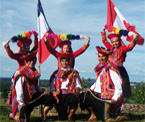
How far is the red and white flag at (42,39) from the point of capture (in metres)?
7.00

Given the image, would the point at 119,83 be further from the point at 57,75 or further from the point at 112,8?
the point at 112,8

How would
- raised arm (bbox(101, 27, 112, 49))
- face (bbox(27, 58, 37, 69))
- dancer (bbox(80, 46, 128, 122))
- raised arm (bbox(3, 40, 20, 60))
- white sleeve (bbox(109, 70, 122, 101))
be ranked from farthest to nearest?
1. raised arm (bbox(101, 27, 112, 49))
2. raised arm (bbox(3, 40, 20, 60))
3. face (bbox(27, 58, 37, 69))
4. dancer (bbox(80, 46, 128, 122))
5. white sleeve (bbox(109, 70, 122, 101))

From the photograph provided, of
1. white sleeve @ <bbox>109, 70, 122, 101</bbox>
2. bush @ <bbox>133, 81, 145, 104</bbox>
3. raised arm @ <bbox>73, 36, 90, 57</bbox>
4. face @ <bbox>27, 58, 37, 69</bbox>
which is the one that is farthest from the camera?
bush @ <bbox>133, 81, 145, 104</bbox>

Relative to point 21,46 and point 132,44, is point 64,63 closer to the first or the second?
point 21,46

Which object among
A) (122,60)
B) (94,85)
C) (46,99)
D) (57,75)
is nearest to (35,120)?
(46,99)

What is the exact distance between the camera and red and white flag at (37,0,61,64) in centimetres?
700

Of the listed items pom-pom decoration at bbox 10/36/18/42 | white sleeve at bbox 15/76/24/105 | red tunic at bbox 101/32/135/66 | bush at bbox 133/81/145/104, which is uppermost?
pom-pom decoration at bbox 10/36/18/42

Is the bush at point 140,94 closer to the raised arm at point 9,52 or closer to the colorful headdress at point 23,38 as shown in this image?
the colorful headdress at point 23,38

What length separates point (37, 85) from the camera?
6113mm

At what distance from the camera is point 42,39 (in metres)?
7.20

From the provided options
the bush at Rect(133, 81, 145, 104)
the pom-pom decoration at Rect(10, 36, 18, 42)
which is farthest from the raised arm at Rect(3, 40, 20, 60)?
the bush at Rect(133, 81, 145, 104)

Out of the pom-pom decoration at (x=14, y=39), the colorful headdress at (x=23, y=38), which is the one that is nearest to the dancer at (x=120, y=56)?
the colorful headdress at (x=23, y=38)

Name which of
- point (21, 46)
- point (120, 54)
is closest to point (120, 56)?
point (120, 54)

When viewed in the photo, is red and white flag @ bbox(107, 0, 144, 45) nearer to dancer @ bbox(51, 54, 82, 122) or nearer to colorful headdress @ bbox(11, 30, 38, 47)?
dancer @ bbox(51, 54, 82, 122)
